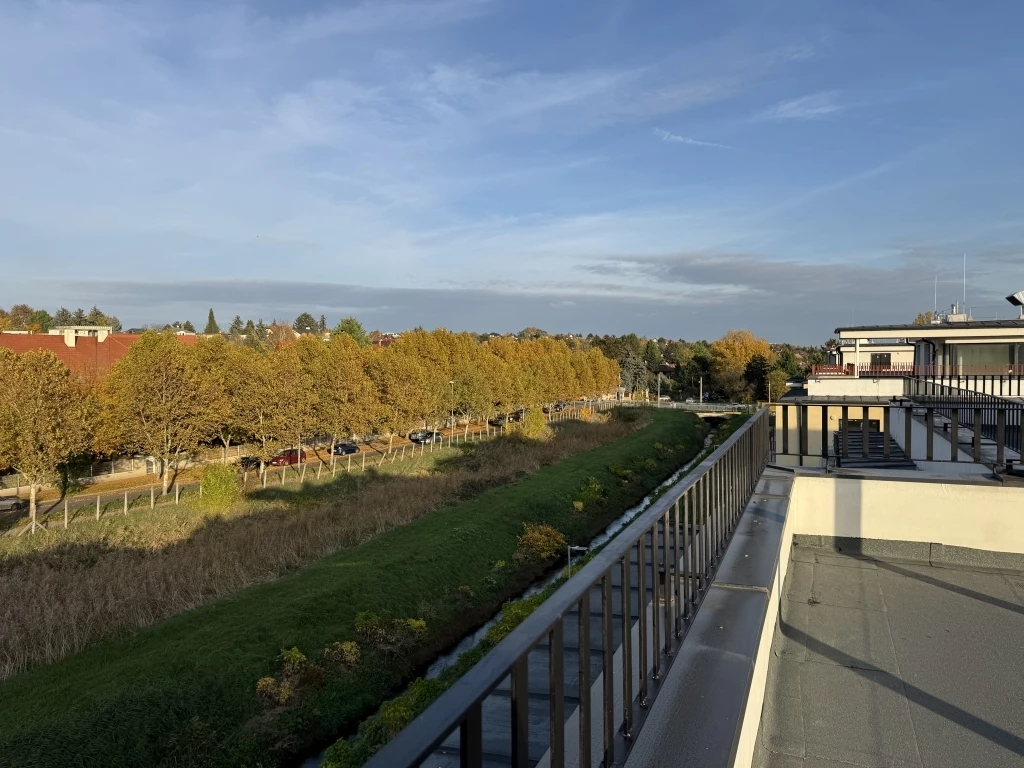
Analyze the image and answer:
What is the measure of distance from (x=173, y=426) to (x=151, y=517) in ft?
15.0

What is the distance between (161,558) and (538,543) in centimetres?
917

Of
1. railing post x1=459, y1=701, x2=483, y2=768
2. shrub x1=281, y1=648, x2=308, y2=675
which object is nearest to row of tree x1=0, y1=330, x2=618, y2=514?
shrub x1=281, y1=648, x2=308, y2=675

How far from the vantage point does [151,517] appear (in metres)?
19.5

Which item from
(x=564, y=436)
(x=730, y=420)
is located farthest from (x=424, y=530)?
(x=730, y=420)

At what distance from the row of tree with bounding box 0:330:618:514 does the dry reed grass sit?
325cm

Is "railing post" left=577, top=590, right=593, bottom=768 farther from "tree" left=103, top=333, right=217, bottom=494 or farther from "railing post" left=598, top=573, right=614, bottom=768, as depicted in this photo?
"tree" left=103, top=333, right=217, bottom=494

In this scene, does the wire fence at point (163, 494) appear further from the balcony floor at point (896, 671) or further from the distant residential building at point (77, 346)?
the balcony floor at point (896, 671)

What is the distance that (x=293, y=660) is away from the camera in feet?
35.2

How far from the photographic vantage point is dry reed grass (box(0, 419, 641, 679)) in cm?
1145

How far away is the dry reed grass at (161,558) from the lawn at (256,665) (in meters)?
0.63

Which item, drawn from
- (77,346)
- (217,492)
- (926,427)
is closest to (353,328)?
(77,346)

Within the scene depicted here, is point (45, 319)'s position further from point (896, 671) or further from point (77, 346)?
point (896, 671)

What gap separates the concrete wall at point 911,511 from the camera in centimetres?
484

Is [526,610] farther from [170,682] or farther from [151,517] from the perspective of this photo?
[151,517]
